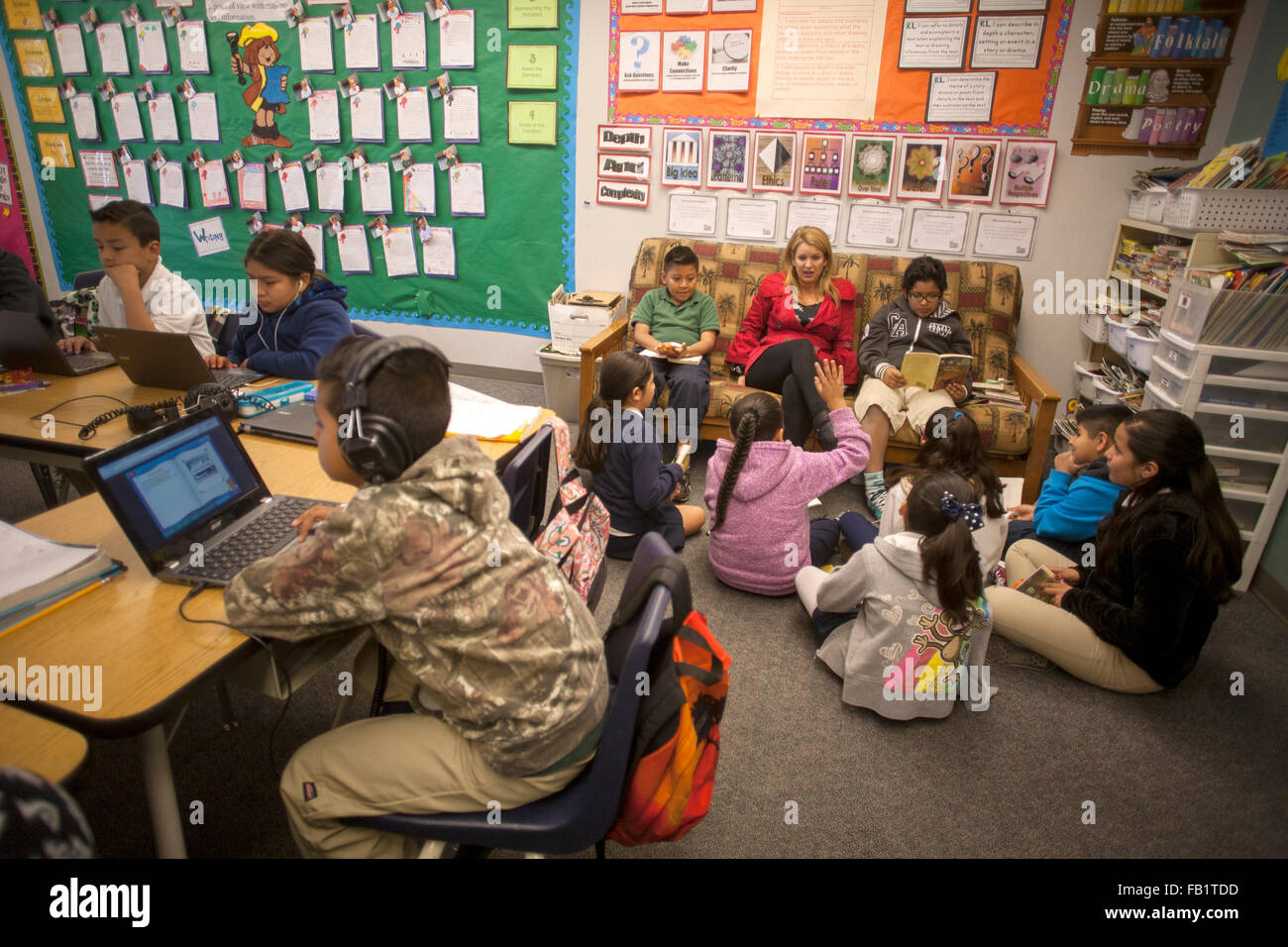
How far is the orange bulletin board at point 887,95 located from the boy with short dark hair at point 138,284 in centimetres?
235

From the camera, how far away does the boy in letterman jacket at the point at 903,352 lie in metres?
3.11

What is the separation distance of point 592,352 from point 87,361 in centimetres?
189

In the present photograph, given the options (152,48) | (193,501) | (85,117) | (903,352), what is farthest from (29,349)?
(85,117)

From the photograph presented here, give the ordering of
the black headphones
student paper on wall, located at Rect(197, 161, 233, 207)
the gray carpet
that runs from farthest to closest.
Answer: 1. student paper on wall, located at Rect(197, 161, 233, 207)
2. the gray carpet
3. the black headphones

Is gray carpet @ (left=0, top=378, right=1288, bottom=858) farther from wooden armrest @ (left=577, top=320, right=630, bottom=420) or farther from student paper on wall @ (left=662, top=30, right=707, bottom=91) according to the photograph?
student paper on wall @ (left=662, top=30, right=707, bottom=91)

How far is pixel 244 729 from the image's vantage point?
186cm

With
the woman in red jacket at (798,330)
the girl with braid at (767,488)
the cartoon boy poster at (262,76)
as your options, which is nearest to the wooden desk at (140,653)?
the girl with braid at (767,488)

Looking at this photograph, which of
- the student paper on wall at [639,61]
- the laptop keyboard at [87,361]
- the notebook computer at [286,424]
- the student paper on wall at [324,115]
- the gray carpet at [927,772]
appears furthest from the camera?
the student paper on wall at [324,115]

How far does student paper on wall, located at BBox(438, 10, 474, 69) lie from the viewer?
383 cm

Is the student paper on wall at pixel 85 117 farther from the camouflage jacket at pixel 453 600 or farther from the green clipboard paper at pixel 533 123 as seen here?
the camouflage jacket at pixel 453 600

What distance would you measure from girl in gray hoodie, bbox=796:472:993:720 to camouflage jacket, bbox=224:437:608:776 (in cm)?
109

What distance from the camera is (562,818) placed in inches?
44.3

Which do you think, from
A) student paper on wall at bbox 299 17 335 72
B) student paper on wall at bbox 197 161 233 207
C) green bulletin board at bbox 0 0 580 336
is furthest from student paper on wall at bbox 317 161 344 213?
student paper on wall at bbox 197 161 233 207
